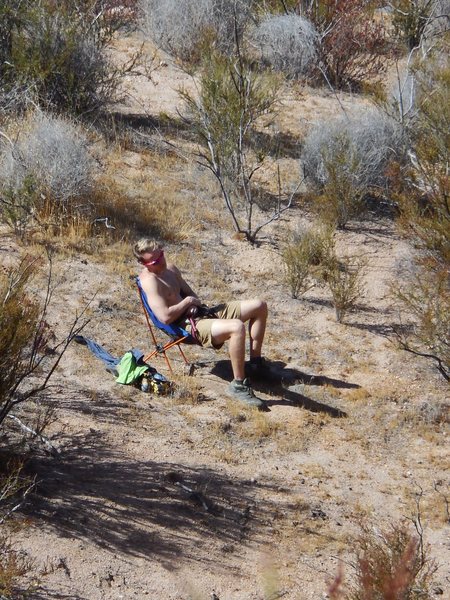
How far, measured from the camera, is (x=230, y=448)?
609cm

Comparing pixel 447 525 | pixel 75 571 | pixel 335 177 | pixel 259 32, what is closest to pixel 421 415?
pixel 447 525

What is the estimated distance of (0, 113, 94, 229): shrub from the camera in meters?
8.93

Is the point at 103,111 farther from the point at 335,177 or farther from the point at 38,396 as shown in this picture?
the point at 38,396

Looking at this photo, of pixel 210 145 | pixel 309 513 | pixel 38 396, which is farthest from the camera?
pixel 210 145

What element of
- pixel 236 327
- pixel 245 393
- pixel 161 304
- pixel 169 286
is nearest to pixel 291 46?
pixel 169 286

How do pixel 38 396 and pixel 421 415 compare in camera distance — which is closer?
pixel 38 396

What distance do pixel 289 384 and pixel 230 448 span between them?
1279 mm

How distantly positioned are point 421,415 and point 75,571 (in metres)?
3.35

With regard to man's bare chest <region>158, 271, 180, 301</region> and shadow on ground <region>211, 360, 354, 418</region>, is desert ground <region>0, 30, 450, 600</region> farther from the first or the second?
man's bare chest <region>158, 271, 180, 301</region>

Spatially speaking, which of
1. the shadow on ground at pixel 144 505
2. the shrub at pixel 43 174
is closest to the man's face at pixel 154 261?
the shadow on ground at pixel 144 505

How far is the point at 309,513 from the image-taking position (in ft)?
18.0

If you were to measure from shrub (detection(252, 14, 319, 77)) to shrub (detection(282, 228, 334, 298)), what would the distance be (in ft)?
17.6

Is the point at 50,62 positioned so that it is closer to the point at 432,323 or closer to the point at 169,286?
the point at 169,286

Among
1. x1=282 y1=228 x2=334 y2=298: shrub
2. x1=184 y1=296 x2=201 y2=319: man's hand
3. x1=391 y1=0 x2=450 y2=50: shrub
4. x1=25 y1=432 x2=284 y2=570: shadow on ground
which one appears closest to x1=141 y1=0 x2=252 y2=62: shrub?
x1=391 y1=0 x2=450 y2=50: shrub
